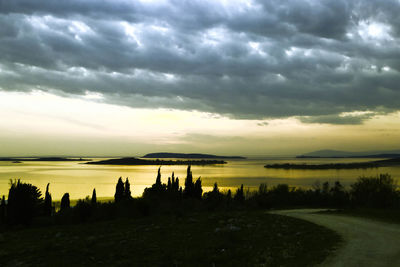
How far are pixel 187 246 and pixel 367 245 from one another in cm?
911

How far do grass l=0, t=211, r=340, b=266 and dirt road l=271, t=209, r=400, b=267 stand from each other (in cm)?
65

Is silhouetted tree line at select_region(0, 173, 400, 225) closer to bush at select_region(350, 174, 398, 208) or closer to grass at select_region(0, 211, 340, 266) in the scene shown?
bush at select_region(350, 174, 398, 208)

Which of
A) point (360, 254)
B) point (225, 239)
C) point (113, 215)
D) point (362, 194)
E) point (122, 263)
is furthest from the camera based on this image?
point (362, 194)

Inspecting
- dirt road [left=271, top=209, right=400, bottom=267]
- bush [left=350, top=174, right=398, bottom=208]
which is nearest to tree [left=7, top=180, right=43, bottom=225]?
dirt road [left=271, top=209, right=400, bottom=267]

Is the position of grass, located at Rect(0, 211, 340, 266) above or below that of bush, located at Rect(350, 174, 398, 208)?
above

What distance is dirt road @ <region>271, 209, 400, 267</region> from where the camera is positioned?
11.7 metres

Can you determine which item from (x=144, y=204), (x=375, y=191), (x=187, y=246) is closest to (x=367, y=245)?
(x=187, y=246)

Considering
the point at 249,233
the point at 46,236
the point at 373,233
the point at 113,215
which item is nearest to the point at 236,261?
the point at 249,233

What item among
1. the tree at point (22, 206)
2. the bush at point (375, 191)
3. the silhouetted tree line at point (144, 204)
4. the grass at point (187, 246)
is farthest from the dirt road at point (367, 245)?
the tree at point (22, 206)

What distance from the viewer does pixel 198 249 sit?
15477mm

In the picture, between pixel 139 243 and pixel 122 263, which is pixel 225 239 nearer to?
pixel 139 243

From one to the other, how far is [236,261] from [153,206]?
38.2 meters

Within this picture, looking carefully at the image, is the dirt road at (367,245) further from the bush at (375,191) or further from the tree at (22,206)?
the tree at (22,206)

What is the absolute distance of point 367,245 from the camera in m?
14.3
